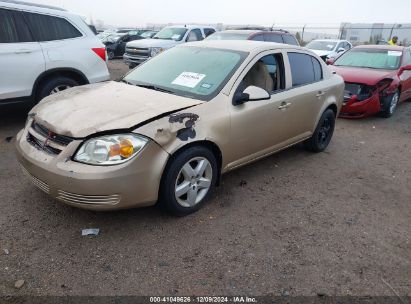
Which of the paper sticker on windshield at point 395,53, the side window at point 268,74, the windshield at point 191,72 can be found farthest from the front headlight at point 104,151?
the paper sticker on windshield at point 395,53

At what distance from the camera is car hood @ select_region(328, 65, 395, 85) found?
290 inches

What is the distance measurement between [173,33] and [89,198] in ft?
39.2

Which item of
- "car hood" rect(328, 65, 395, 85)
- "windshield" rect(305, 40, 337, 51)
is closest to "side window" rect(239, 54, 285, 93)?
"car hood" rect(328, 65, 395, 85)

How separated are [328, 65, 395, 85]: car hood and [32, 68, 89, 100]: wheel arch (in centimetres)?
549

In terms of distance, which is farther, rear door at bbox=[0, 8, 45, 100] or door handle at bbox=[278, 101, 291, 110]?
rear door at bbox=[0, 8, 45, 100]

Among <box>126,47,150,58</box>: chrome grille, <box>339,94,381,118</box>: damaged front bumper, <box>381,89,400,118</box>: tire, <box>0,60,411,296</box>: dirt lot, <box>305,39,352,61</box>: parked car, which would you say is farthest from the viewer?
<box>305,39,352,61</box>: parked car

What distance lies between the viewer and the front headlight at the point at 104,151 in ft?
9.15

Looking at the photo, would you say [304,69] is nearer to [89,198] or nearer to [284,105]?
[284,105]

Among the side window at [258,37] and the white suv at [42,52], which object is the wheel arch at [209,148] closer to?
the white suv at [42,52]

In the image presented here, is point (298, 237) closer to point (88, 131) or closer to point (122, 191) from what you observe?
point (122, 191)

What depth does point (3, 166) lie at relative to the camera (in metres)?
4.27

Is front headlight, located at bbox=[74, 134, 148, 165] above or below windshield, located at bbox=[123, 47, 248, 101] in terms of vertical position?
below

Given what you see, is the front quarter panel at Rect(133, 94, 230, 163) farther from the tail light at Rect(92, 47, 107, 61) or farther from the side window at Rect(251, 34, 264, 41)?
the side window at Rect(251, 34, 264, 41)

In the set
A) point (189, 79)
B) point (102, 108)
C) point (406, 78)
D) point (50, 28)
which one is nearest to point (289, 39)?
point (406, 78)
